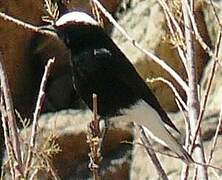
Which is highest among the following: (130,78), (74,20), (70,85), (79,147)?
(74,20)

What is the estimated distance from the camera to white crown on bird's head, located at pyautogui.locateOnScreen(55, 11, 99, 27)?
1.54 meters

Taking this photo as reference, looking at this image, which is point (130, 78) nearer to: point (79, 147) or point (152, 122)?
point (152, 122)

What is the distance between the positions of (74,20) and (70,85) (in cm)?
171

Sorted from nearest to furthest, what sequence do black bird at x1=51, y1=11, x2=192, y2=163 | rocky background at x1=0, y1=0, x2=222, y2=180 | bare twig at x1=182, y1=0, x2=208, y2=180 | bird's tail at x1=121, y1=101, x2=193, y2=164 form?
bare twig at x1=182, y1=0, x2=208, y2=180, bird's tail at x1=121, y1=101, x2=193, y2=164, black bird at x1=51, y1=11, x2=192, y2=163, rocky background at x1=0, y1=0, x2=222, y2=180

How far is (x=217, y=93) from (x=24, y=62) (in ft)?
2.79

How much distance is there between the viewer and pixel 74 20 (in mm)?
1564

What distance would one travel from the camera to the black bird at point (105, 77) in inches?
62.2

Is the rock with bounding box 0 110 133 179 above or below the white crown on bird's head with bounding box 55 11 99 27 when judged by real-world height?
below

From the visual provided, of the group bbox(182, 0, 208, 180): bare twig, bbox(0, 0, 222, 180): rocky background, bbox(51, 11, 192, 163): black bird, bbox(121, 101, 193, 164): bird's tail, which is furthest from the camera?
bbox(0, 0, 222, 180): rocky background

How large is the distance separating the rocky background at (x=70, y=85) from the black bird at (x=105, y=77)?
1.19 meters

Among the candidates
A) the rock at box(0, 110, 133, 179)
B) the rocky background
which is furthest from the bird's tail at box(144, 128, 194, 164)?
the rock at box(0, 110, 133, 179)

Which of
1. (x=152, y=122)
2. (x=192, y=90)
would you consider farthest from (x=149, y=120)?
(x=192, y=90)

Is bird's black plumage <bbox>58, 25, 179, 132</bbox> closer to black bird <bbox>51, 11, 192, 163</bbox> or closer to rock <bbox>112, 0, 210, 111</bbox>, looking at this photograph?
black bird <bbox>51, 11, 192, 163</bbox>

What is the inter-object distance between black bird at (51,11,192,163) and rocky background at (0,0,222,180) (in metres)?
1.19
